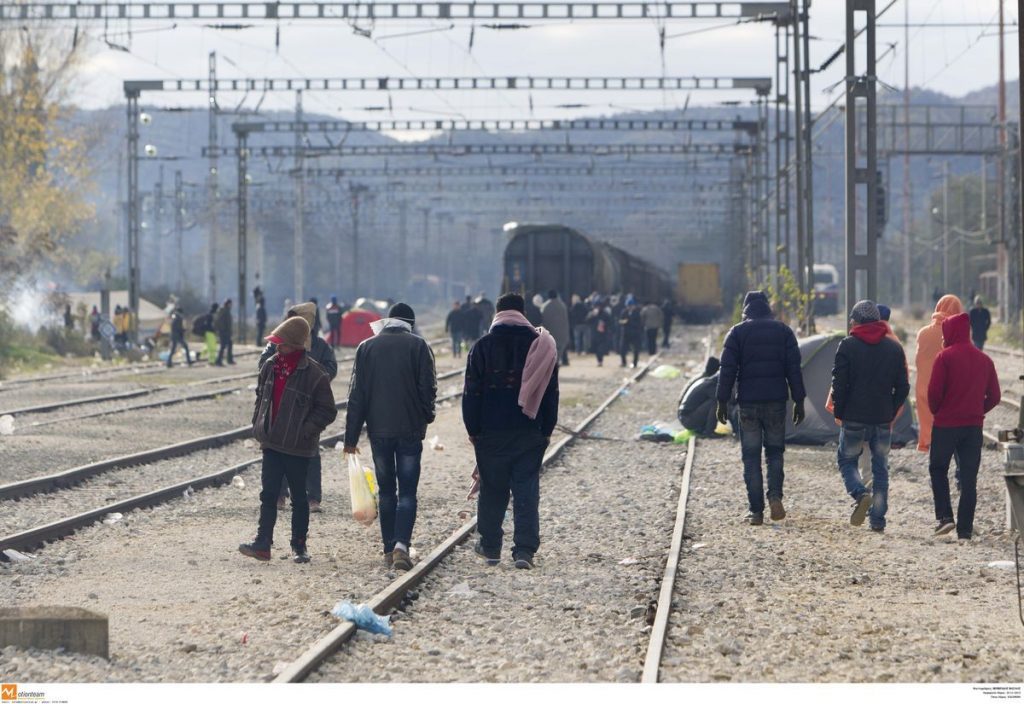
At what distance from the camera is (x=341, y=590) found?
9117 mm

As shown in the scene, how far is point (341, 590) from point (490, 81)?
2863 centimetres

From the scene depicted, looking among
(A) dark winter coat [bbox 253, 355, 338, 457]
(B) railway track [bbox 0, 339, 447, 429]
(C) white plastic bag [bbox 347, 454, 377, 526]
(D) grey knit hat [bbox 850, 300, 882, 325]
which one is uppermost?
(D) grey knit hat [bbox 850, 300, 882, 325]

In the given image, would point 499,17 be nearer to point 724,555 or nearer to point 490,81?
point 490,81

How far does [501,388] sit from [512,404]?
0.12m

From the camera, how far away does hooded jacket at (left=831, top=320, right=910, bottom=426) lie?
11.3 metres

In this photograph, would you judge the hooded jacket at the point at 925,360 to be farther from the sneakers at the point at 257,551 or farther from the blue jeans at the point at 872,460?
the sneakers at the point at 257,551

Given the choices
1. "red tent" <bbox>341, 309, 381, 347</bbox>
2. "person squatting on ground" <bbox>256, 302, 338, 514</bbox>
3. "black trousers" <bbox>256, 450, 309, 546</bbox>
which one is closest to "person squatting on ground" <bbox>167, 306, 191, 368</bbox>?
"red tent" <bbox>341, 309, 381, 347</bbox>

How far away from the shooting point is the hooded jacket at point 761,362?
11.5m

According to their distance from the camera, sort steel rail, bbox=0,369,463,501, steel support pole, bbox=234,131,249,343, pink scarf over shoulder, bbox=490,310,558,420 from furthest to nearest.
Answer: steel support pole, bbox=234,131,249,343, steel rail, bbox=0,369,463,501, pink scarf over shoulder, bbox=490,310,558,420

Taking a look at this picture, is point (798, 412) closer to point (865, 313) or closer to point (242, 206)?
point (865, 313)

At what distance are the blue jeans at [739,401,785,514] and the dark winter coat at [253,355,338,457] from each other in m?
3.42

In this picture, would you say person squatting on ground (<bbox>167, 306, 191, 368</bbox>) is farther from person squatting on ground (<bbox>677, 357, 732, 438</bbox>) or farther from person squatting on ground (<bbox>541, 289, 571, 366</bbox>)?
person squatting on ground (<bbox>677, 357, 732, 438</bbox>)
